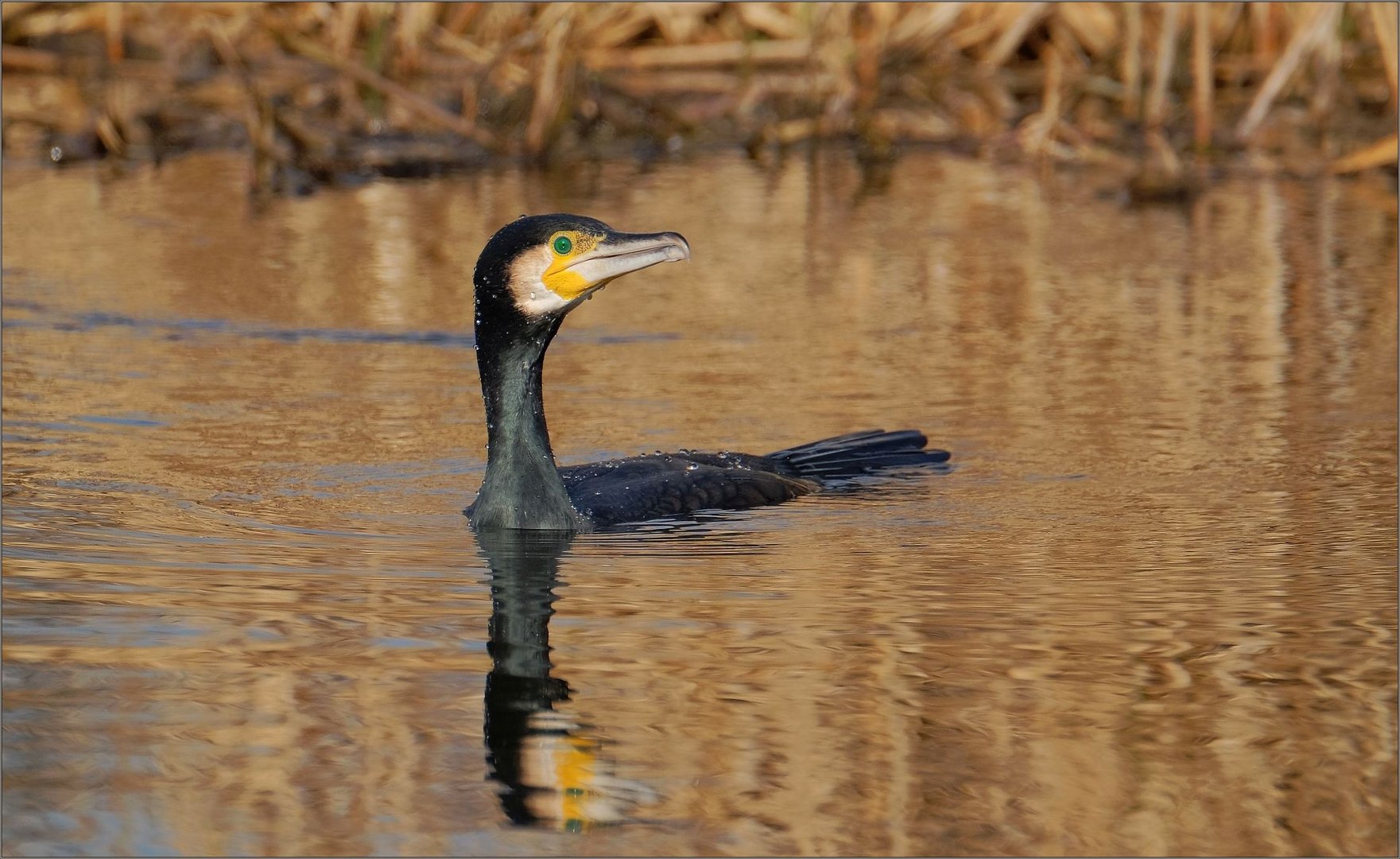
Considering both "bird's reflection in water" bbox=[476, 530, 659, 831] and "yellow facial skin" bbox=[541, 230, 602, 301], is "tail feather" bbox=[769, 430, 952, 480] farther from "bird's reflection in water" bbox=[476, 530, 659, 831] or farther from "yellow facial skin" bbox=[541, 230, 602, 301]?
"bird's reflection in water" bbox=[476, 530, 659, 831]

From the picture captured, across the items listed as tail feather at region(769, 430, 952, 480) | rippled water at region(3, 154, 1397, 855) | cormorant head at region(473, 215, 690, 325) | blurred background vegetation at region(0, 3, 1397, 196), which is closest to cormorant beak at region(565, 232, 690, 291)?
cormorant head at region(473, 215, 690, 325)

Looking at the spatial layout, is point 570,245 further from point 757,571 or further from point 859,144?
point 859,144

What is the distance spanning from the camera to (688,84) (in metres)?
16.9

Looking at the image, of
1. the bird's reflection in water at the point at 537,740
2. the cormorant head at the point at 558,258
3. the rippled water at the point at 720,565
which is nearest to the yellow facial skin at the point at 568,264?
the cormorant head at the point at 558,258

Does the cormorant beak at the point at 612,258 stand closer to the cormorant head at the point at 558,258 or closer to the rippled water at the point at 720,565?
the cormorant head at the point at 558,258

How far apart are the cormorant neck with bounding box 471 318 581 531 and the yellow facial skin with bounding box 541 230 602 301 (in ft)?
0.52

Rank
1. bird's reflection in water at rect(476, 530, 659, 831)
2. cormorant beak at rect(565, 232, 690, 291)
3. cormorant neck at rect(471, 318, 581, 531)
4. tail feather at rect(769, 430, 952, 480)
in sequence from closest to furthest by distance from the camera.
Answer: bird's reflection in water at rect(476, 530, 659, 831), cormorant beak at rect(565, 232, 690, 291), cormorant neck at rect(471, 318, 581, 531), tail feather at rect(769, 430, 952, 480)

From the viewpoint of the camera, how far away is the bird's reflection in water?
161 inches

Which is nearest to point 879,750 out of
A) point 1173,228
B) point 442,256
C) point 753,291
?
point 753,291

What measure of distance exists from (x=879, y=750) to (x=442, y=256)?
823cm

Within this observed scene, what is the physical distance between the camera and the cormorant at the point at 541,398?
621 centimetres

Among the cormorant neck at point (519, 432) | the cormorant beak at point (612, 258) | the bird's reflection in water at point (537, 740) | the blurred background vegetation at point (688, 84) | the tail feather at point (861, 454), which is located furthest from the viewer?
the blurred background vegetation at point (688, 84)

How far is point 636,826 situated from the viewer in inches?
157

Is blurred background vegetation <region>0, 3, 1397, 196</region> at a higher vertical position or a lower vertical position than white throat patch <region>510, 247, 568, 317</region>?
higher
